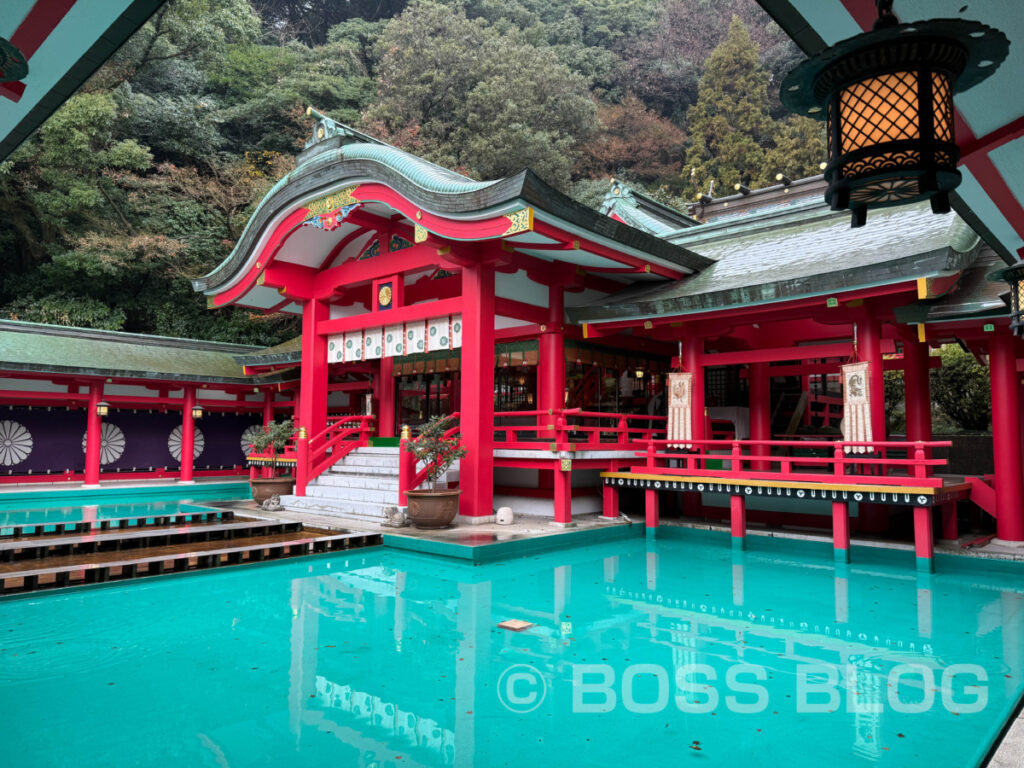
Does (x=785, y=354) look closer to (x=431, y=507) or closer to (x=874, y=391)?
(x=874, y=391)

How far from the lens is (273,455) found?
15055 mm

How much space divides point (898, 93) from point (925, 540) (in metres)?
7.91

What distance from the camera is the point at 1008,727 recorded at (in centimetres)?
360

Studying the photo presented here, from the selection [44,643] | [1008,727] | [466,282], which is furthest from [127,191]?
[1008,727]

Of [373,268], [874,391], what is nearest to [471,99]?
[373,268]

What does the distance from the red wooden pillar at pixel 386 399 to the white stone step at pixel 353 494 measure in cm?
329

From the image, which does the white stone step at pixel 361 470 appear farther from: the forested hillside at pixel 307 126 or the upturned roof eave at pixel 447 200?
the forested hillside at pixel 307 126

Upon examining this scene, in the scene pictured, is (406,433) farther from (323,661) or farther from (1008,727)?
(1008,727)

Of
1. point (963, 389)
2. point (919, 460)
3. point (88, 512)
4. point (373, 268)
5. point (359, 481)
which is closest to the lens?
point (919, 460)

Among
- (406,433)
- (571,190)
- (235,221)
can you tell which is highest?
(571,190)

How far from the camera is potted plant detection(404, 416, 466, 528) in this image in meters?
9.77

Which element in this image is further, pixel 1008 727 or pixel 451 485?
pixel 451 485

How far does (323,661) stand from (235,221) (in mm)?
24195

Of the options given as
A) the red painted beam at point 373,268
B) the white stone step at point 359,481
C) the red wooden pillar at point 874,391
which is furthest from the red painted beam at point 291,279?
the red wooden pillar at point 874,391
